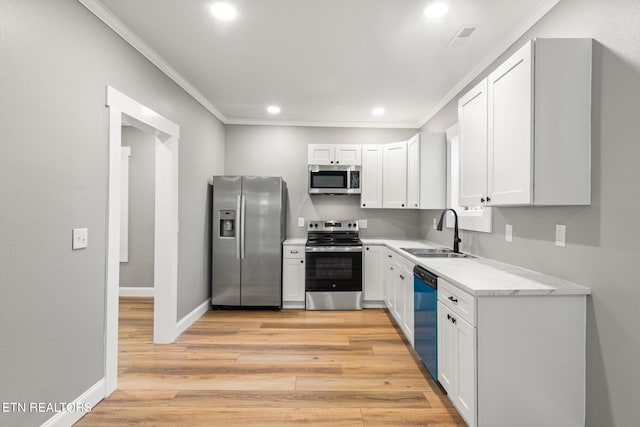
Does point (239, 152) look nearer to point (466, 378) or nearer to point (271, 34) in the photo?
point (271, 34)

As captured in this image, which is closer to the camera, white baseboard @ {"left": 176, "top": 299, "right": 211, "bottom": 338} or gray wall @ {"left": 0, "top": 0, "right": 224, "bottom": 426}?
gray wall @ {"left": 0, "top": 0, "right": 224, "bottom": 426}

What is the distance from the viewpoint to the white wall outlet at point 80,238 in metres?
1.98

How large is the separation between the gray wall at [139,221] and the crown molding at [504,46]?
4324mm

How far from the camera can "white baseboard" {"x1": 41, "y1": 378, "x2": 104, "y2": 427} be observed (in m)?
1.86

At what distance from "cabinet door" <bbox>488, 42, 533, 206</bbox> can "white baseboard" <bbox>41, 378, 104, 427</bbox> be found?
9.73 ft

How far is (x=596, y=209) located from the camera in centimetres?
174

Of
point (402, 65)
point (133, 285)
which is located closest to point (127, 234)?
point (133, 285)

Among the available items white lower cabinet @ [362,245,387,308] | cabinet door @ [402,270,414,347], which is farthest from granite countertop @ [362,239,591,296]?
white lower cabinet @ [362,245,387,308]

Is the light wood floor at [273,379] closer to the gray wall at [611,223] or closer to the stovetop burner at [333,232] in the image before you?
the gray wall at [611,223]

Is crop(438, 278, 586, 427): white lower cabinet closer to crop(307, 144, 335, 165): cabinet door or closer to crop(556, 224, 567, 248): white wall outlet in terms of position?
crop(556, 224, 567, 248): white wall outlet

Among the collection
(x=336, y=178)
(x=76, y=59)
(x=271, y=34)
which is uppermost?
(x=271, y=34)

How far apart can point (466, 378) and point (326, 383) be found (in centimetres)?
108

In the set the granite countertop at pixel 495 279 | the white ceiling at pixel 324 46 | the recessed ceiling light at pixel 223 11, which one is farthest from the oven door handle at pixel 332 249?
the recessed ceiling light at pixel 223 11

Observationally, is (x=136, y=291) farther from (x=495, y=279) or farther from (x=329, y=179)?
(x=495, y=279)
